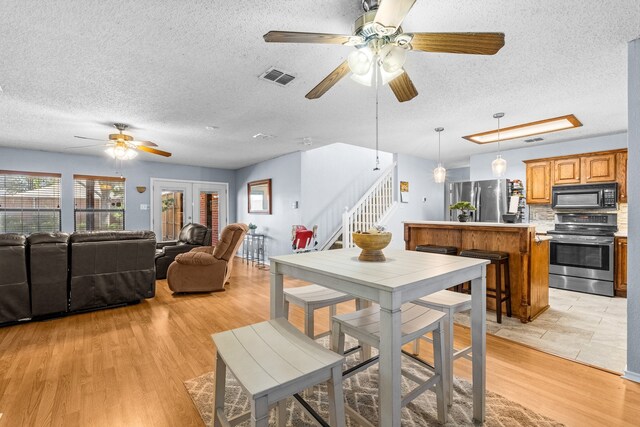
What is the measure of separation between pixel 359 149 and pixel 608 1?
5433 millimetres

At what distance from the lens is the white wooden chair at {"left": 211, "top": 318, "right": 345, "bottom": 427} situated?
1005mm

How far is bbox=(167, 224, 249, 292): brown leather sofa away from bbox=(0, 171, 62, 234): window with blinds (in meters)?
3.89

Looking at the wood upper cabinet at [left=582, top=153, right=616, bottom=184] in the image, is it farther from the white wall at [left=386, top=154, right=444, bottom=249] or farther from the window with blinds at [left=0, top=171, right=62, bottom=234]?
the window with blinds at [left=0, top=171, right=62, bottom=234]

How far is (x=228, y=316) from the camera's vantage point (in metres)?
3.42

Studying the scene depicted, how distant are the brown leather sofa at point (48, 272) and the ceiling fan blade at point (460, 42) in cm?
396

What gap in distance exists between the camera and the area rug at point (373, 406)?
5.58 ft

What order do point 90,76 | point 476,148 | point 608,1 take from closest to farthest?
point 608,1, point 90,76, point 476,148

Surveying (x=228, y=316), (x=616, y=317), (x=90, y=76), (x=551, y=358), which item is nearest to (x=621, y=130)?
(x=616, y=317)

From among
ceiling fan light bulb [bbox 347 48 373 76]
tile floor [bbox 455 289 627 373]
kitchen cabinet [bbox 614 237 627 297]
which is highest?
ceiling fan light bulb [bbox 347 48 373 76]

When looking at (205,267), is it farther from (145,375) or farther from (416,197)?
(416,197)

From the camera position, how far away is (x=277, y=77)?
2748mm

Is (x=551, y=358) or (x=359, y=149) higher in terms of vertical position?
(x=359, y=149)

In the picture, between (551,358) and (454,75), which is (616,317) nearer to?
(551,358)

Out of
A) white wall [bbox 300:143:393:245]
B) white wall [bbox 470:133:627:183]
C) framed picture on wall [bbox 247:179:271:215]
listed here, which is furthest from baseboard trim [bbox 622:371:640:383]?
framed picture on wall [bbox 247:179:271:215]
